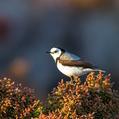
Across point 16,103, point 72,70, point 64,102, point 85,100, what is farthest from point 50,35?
point 16,103

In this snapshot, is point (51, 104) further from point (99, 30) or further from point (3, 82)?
point (99, 30)

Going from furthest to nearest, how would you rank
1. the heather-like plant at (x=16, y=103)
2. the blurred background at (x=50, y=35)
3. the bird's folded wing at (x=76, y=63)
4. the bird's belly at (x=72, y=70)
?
the blurred background at (x=50, y=35) < the bird's belly at (x=72, y=70) < the bird's folded wing at (x=76, y=63) < the heather-like plant at (x=16, y=103)

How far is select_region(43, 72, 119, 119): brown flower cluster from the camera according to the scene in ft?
29.1

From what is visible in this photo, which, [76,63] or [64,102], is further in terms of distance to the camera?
[76,63]

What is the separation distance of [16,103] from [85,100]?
0.81m

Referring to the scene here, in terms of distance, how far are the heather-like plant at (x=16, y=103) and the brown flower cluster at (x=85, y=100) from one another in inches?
8.5

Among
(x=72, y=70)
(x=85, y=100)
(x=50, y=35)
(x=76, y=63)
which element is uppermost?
(x=85, y=100)

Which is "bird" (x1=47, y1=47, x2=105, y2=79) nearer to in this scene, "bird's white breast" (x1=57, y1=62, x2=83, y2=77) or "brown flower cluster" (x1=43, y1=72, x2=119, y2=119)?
"bird's white breast" (x1=57, y1=62, x2=83, y2=77)

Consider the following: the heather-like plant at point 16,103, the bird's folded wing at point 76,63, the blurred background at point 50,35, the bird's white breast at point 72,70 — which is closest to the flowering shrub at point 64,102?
the heather-like plant at point 16,103

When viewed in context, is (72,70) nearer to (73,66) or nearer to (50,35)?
(73,66)

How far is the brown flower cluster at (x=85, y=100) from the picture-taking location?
886 cm

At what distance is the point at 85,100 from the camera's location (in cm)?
916

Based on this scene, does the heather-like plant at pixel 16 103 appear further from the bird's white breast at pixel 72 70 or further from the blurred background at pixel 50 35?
the blurred background at pixel 50 35

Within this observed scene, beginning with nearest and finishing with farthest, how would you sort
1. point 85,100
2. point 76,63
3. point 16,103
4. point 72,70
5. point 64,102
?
point 16,103
point 64,102
point 85,100
point 76,63
point 72,70
